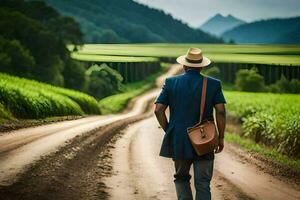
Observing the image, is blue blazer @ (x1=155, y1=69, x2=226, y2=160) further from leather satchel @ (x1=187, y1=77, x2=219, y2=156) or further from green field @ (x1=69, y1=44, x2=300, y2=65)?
green field @ (x1=69, y1=44, x2=300, y2=65)

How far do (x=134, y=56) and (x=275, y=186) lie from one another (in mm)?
66535

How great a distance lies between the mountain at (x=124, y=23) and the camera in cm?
11024

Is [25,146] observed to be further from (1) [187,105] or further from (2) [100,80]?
(2) [100,80]

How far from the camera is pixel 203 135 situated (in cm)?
769

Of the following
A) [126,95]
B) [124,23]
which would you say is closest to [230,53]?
[126,95]

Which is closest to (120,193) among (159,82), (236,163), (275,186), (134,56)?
(275,186)

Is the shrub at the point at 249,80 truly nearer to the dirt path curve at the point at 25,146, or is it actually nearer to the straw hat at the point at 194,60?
the dirt path curve at the point at 25,146

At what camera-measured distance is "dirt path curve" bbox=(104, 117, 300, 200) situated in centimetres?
1075

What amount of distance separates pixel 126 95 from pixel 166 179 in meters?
53.6

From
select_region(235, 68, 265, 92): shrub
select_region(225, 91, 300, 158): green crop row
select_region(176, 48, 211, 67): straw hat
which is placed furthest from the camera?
select_region(235, 68, 265, 92): shrub

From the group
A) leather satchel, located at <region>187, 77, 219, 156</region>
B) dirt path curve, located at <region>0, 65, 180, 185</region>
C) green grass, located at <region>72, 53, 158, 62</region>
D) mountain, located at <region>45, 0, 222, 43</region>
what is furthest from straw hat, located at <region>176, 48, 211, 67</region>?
mountain, located at <region>45, 0, 222, 43</region>

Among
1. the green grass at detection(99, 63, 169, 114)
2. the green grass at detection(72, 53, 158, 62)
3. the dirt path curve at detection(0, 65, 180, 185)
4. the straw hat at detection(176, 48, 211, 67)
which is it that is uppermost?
the green grass at detection(72, 53, 158, 62)

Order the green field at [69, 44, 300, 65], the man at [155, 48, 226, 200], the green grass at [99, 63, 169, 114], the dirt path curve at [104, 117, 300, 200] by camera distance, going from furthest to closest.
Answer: the green grass at [99, 63, 169, 114]
the green field at [69, 44, 300, 65]
the dirt path curve at [104, 117, 300, 200]
the man at [155, 48, 226, 200]

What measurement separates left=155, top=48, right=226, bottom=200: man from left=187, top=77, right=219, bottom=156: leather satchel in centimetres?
7
